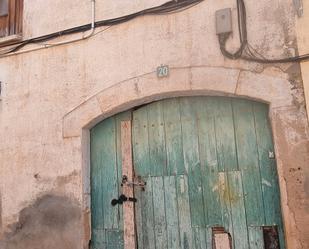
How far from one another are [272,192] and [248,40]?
1.56 m

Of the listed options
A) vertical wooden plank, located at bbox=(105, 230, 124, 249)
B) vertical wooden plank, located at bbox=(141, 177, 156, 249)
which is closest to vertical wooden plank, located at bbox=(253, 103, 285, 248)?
vertical wooden plank, located at bbox=(141, 177, 156, 249)

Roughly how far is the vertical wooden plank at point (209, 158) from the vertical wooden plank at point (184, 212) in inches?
8.0

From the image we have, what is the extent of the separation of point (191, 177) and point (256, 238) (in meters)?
0.91

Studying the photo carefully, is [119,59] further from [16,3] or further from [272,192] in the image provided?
[272,192]

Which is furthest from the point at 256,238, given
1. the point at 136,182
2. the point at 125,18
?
the point at 125,18

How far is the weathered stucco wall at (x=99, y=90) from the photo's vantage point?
12.3 ft

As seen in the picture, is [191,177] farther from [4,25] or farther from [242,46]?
[4,25]

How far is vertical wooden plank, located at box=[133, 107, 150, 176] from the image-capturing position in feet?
14.8

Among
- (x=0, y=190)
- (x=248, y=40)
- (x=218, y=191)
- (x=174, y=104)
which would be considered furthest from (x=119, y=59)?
(x=0, y=190)

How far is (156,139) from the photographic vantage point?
4.52 m

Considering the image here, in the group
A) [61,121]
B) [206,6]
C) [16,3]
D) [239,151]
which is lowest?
[239,151]

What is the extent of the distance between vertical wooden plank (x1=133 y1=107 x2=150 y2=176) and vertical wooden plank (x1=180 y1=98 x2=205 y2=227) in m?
0.46

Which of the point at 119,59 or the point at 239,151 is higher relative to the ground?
the point at 119,59

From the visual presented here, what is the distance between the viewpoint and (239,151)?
415 cm
